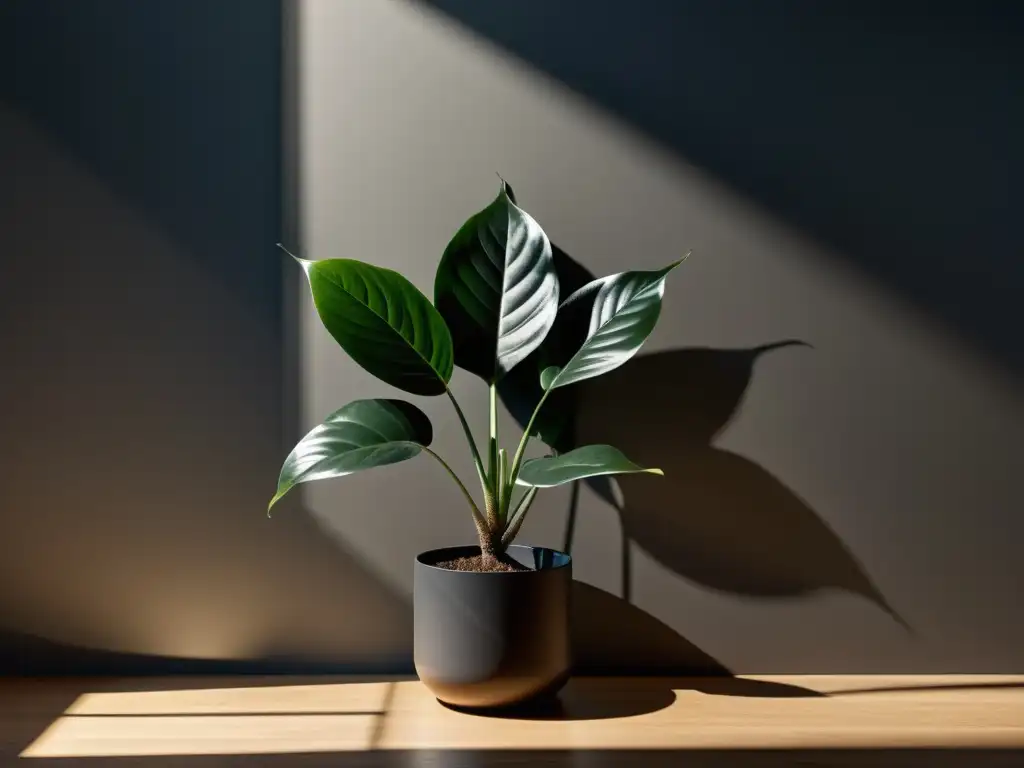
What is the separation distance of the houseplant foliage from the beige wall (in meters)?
0.13

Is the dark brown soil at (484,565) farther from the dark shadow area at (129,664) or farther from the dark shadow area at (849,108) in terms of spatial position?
the dark shadow area at (849,108)

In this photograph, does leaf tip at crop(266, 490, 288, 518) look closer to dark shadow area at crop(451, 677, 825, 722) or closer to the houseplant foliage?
the houseplant foliage

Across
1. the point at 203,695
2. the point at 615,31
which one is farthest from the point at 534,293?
the point at 203,695

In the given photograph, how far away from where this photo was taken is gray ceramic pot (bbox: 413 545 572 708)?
1.04 metres

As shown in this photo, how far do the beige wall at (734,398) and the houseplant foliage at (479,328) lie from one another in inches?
5.2

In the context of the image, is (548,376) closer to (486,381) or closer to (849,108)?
(486,381)

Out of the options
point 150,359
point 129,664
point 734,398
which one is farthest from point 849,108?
point 129,664

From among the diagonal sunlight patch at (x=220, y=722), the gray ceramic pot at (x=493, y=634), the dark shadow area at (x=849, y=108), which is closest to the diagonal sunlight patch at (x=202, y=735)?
the diagonal sunlight patch at (x=220, y=722)

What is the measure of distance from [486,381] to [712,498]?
36cm

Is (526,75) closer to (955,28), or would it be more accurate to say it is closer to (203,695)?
(955,28)

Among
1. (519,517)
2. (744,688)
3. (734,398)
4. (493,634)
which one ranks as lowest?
(744,688)

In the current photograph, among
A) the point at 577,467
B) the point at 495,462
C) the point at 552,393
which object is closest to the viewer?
the point at 577,467

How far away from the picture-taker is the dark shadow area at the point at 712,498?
1.27m

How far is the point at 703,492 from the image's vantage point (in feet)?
A: 4.17
